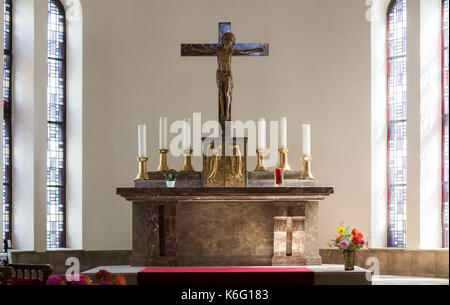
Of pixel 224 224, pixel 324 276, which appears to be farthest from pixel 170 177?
pixel 324 276

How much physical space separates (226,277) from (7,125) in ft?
16.9

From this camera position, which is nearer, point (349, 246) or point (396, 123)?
point (349, 246)

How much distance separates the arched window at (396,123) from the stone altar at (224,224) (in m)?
2.89

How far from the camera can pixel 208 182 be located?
986cm

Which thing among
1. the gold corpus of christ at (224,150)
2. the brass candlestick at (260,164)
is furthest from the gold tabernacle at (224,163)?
the brass candlestick at (260,164)

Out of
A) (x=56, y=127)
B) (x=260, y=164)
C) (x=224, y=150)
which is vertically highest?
(x=56, y=127)

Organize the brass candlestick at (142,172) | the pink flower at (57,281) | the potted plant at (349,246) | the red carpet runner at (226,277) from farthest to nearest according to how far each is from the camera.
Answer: the brass candlestick at (142,172) → the potted plant at (349,246) → the red carpet runner at (226,277) → the pink flower at (57,281)

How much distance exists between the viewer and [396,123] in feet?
40.8

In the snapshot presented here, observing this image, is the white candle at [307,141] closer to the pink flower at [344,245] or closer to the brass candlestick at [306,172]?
the brass candlestick at [306,172]

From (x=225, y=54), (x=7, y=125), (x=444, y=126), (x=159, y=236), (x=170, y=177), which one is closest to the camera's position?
(x=159, y=236)

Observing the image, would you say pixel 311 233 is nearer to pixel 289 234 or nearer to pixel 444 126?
pixel 289 234

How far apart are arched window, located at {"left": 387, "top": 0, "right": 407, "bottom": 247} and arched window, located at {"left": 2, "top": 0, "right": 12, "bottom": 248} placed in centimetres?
647

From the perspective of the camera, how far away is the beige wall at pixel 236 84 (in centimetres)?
1205

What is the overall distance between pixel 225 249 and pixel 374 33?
5098 millimetres
